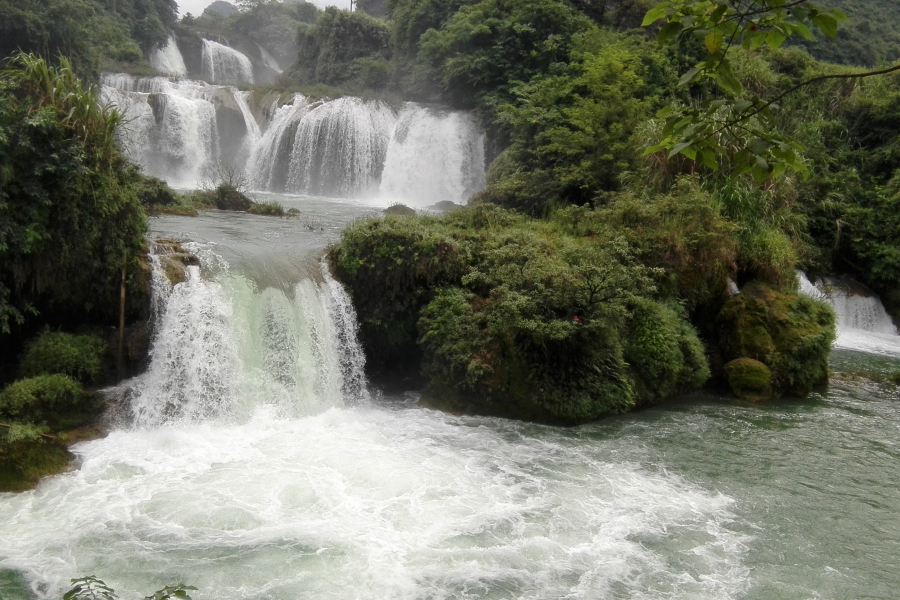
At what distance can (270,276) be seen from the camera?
1139cm

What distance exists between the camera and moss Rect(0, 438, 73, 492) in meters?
7.45

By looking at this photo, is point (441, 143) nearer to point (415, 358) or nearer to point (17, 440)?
point (415, 358)

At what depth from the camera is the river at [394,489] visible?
20.5ft

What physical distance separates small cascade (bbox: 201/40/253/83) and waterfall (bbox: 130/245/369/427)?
33.2m

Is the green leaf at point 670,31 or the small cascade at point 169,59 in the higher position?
the small cascade at point 169,59

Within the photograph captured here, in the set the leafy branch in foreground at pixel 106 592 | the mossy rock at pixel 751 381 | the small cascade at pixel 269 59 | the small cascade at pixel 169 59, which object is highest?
the small cascade at pixel 269 59

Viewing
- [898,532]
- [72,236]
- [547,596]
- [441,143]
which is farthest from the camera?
[441,143]

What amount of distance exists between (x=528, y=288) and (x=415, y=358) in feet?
8.49

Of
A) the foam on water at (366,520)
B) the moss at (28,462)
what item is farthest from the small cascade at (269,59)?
the moss at (28,462)

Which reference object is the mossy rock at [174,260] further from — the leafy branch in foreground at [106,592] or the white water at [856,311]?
the white water at [856,311]

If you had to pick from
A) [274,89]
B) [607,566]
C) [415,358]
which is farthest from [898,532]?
[274,89]

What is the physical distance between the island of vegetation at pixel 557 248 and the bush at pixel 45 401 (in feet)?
0.09

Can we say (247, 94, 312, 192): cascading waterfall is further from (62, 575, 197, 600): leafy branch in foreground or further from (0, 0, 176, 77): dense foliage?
(62, 575, 197, 600): leafy branch in foreground

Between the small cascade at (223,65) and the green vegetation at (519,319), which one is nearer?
the green vegetation at (519,319)
